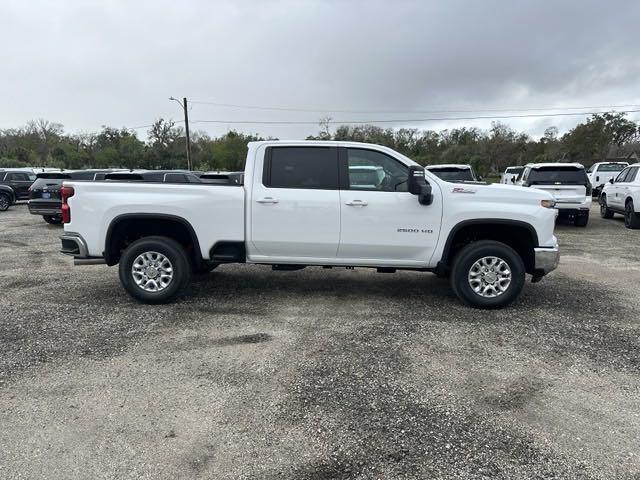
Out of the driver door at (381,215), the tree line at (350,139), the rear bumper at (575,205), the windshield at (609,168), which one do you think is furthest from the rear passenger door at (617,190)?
the tree line at (350,139)

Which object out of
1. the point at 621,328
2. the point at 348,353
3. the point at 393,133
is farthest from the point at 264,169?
the point at 393,133

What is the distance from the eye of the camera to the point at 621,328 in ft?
16.3

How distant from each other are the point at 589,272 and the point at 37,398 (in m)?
7.86

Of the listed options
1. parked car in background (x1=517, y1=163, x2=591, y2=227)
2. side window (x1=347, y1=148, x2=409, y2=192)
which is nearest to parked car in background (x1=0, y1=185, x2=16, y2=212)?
side window (x1=347, y1=148, x2=409, y2=192)

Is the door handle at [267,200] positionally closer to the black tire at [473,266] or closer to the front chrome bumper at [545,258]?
the black tire at [473,266]

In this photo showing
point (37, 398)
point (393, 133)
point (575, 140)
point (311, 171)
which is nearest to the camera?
point (37, 398)

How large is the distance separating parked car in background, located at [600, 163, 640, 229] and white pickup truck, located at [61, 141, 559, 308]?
916 cm

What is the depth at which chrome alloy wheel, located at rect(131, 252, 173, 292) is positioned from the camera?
18.3 ft

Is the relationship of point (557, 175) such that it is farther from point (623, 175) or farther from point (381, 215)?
point (381, 215)

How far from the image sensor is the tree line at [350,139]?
48156mm

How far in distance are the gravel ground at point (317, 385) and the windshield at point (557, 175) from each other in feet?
22.4

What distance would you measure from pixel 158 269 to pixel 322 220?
2087 millimetres

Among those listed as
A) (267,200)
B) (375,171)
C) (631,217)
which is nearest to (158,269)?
(267,200)

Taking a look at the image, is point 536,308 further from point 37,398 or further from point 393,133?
point 393,133
